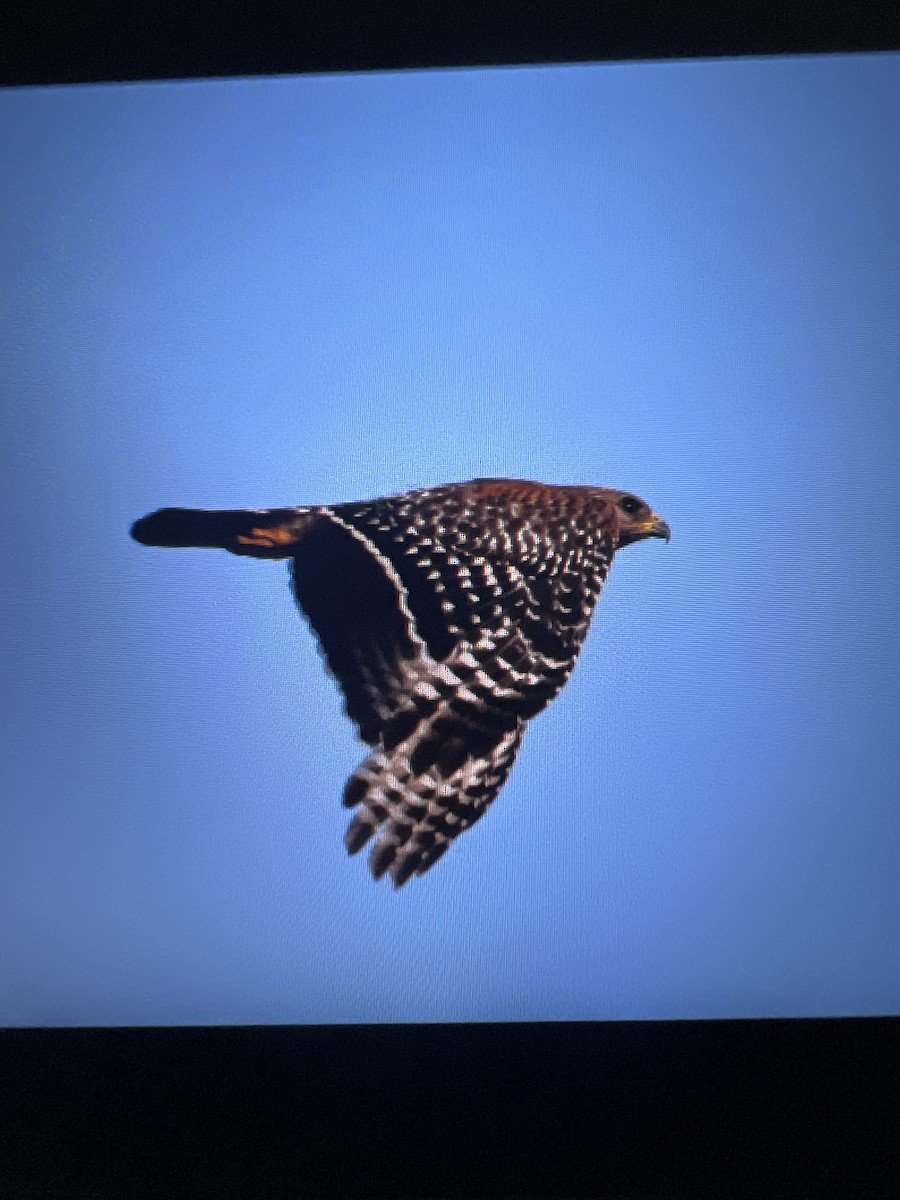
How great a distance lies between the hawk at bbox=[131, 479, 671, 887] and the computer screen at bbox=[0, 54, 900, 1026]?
0.02m

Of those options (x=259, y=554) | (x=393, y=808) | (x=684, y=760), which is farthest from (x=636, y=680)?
(x=259, y=554)

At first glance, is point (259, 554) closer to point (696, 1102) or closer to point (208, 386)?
point (208, 386)

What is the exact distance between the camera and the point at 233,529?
108 cm

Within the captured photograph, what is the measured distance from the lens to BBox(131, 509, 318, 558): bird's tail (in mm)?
1073

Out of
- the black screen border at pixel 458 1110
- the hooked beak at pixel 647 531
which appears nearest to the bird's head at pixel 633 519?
the hooked beak at pixel 647 531

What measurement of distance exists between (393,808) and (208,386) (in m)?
0.44

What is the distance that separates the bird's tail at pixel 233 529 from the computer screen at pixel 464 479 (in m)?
0.02

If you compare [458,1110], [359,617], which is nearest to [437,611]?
[359,617]

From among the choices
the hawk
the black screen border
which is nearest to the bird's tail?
the hawk

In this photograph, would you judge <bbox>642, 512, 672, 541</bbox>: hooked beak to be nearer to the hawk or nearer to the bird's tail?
Answer: the hawk

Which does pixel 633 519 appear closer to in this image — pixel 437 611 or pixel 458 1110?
pixel 437 611

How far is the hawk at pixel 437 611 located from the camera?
3.45 ft

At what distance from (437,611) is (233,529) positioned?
21 centimetres

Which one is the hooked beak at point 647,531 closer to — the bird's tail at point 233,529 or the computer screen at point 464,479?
the computer screen at point 464,479
